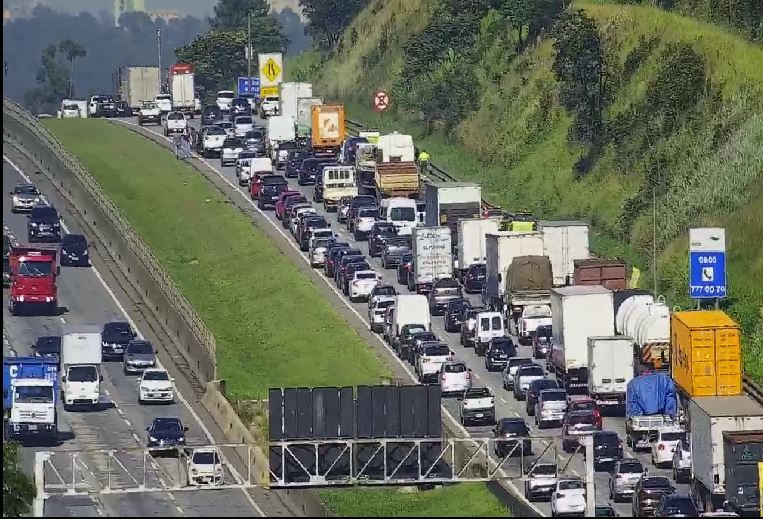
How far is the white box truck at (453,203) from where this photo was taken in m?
120

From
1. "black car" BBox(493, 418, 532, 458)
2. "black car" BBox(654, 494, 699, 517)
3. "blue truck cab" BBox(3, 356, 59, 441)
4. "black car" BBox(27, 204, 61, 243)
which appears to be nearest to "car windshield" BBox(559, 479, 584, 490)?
"black car" BBox(654, 494, 699, 517)

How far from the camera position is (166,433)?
299ft

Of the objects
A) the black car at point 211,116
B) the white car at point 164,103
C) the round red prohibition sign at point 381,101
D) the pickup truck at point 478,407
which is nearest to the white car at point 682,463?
the pickup truck at point 478,407

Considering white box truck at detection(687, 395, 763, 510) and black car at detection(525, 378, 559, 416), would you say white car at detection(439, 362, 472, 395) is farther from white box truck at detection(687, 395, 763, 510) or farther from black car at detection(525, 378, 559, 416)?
white box truck at detection(687, 395, 763, 510)

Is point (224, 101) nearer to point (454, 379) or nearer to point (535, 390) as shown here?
point (454, 379)

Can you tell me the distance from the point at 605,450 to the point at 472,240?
33669 millimetres

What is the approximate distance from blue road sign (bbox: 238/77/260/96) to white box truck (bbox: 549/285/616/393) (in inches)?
4004

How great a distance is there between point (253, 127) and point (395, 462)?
9587cm

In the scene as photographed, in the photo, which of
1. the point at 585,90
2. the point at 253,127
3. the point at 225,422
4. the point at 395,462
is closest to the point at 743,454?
the point at 395,462

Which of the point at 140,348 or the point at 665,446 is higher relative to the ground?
the point at 140,348

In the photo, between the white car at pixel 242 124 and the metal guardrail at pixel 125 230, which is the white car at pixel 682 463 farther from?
A: the white car at pixel 242 124

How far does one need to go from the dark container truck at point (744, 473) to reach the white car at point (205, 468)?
704 inches

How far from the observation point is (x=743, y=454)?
73.2 m

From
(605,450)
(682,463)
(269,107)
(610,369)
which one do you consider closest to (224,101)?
(269,107)
